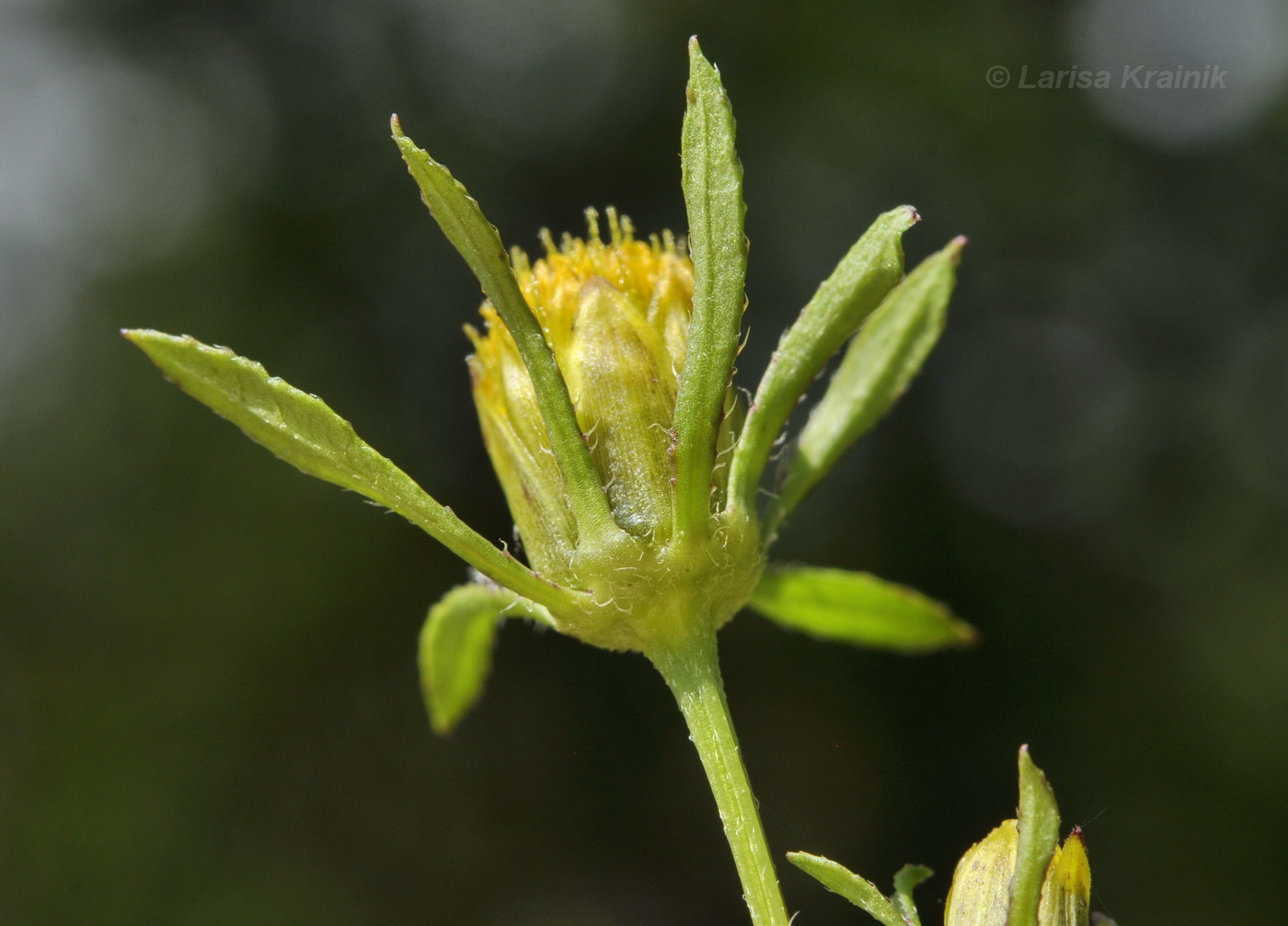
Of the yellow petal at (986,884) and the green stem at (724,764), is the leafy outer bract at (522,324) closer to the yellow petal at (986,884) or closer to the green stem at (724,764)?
the green stem at (724,764)

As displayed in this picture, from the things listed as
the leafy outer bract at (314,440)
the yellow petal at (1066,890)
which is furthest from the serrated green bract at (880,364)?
the yellow petal at (1066,890)

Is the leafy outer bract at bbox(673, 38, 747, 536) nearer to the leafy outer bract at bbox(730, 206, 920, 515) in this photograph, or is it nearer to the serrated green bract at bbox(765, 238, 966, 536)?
the leafy outer bract at bbox(730, 206, 920, 515)

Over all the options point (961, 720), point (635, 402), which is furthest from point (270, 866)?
point (635, 402)

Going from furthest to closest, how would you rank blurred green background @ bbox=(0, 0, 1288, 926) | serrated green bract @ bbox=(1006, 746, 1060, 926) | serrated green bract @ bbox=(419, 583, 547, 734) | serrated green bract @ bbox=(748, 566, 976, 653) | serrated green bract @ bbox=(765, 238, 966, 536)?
blurred green background @ bbox=(0, 0, 1288, 926)
serrated green bract @ bbox=(748, 566, 976, 653)
serrated green bract @ bbox=(419, 583, 547, 734)
serrated green bract @ bbox=(765, 238, 966, 536)
serrated green bract @ bbox=(1006, 746, 1060, 926)

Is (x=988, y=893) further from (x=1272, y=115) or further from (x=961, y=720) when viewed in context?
(x=1272, y=115)

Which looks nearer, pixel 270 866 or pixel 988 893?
pixel 988 893

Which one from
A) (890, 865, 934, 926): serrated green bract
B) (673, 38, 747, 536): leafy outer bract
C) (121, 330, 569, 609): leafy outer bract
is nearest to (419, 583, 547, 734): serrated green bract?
(121, 330, 569, 609): leafy outer bract
